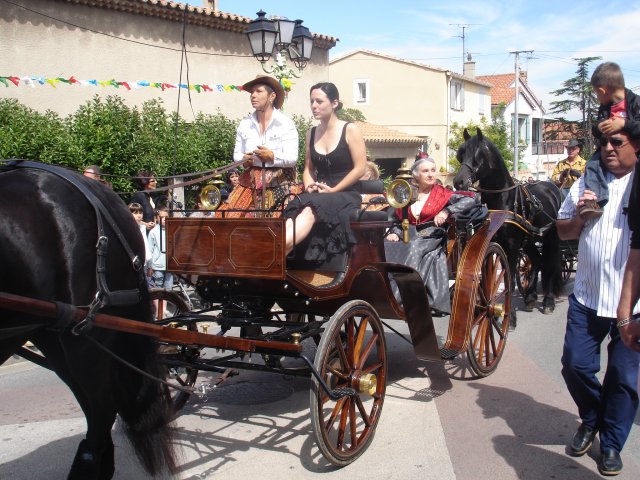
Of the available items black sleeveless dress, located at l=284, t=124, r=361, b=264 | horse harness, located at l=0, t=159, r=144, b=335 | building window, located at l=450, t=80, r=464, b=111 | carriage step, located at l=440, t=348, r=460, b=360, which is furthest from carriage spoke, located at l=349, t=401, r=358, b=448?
building window, located at l=450, t=80, r=464, b=111

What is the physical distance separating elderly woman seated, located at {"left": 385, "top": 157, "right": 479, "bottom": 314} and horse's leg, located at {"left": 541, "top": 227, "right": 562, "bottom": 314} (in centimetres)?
366

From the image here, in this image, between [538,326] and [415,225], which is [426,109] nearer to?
[538,326]

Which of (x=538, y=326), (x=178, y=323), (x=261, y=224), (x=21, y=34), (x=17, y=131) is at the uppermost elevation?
(x=21, y=34)

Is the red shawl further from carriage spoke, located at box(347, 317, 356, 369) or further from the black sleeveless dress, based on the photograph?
carriage spoke, located at box(347, 317, 356, 369)

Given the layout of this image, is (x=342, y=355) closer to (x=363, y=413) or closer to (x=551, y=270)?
(x=363, y=413)

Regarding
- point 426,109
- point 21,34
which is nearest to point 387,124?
point 426,109

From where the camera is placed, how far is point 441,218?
5.87 m

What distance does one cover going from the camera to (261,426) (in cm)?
490

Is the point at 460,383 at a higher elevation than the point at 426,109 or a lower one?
lower

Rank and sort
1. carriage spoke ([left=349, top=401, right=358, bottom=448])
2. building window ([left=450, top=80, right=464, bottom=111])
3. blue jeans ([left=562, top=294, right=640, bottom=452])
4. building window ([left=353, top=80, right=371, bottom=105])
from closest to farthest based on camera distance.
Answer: blue jeans ([left=562, top=294, right=640, bottom=452]) → carriage spoke ([left=349, top=401, right=358, bottom=448]) → building window ([left=353, top=80, right=371, bottom=105]) → building window ([left=450, top=80, right=464, bottom=111])

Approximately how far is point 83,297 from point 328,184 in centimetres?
242

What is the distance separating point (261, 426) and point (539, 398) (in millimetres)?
2345

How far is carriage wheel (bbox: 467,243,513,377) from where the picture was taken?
6148mm

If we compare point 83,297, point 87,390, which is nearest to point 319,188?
point 83,297
